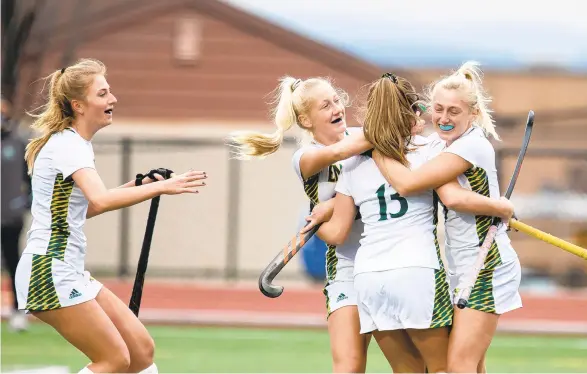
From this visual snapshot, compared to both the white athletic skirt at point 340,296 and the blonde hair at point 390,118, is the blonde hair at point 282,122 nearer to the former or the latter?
the blonde hair at point 390,118

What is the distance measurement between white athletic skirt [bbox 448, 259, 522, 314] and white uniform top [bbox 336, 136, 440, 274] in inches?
9.6

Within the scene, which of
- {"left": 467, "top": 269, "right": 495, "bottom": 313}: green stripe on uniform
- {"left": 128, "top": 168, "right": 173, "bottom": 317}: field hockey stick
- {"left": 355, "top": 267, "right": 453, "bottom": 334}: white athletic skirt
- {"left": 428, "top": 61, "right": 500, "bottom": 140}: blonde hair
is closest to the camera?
{"left": 355, "top": 267, "right": 453, "bottom": 334}: white athletic skirt

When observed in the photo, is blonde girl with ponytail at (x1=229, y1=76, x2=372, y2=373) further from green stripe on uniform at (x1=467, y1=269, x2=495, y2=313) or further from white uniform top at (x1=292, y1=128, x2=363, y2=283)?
green stripe on uniform at (x1=467, y1=269, x2=495, y2=313)

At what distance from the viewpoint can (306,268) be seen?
21.2m

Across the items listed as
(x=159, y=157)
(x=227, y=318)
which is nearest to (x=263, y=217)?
(x=159, y=157)

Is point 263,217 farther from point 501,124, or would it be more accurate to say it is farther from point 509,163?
point 501,124

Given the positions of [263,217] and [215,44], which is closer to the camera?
[263,217]

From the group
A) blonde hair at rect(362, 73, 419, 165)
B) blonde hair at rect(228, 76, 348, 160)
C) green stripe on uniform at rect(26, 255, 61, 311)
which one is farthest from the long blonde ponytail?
green stripe on uniform at rect(26, 255, 61, 311)

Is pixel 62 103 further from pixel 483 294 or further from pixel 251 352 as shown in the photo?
pixel 251 352

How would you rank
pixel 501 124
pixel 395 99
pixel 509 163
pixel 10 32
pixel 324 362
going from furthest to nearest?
pixel 501 124 → pixel 509 163 → pixel 10 32 → pixel 324 362 → pixel 395 99

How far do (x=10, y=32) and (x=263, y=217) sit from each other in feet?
18.4

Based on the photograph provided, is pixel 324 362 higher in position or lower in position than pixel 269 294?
lower

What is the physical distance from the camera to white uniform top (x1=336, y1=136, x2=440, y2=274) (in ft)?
19.7

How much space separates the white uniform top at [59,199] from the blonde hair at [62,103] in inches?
4.3
